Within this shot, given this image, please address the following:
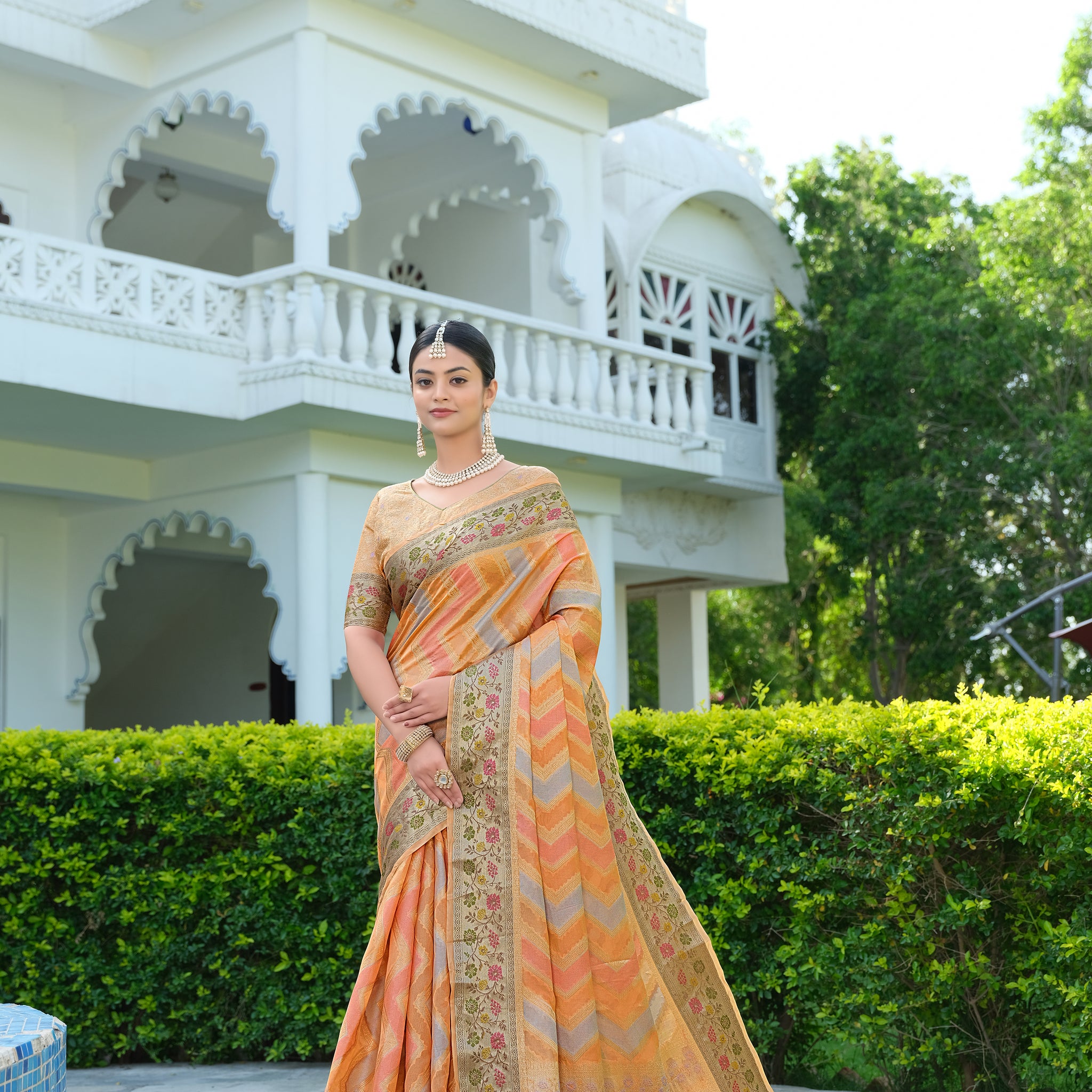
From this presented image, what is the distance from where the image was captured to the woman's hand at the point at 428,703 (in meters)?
2.72

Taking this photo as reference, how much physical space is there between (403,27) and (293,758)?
6130mm

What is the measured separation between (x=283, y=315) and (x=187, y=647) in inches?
199

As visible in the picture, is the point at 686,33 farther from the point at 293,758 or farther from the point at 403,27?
the point at 293,758

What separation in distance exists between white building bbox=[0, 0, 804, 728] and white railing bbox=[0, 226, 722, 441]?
20mm

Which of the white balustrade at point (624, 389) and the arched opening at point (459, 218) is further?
the arched opening at point (459, 218)

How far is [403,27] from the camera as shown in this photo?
9.06m

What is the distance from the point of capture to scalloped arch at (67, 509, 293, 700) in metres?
9.20

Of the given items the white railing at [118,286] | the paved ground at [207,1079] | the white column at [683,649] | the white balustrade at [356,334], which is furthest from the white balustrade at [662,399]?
the paved ground at [207,1079]

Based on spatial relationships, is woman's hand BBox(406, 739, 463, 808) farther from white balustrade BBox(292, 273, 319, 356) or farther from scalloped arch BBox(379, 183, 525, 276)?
scalloped arch BBox(379, 183, 525, 276)

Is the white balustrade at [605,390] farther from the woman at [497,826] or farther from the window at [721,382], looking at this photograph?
the woman at [497,826]

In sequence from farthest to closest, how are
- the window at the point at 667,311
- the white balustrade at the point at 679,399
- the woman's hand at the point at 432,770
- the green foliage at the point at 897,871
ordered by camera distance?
the window at the point at 667,311 → the white balustrade at the point at 679,399 → the green foliage at the point at 897,871 → the woman's hand at the point at 432,770

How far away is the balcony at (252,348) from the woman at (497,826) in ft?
17.5

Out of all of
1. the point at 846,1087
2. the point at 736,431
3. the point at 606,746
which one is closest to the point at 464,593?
the point at 606,746

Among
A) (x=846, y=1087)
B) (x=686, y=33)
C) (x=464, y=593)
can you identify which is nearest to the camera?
(x=464, y=593)
